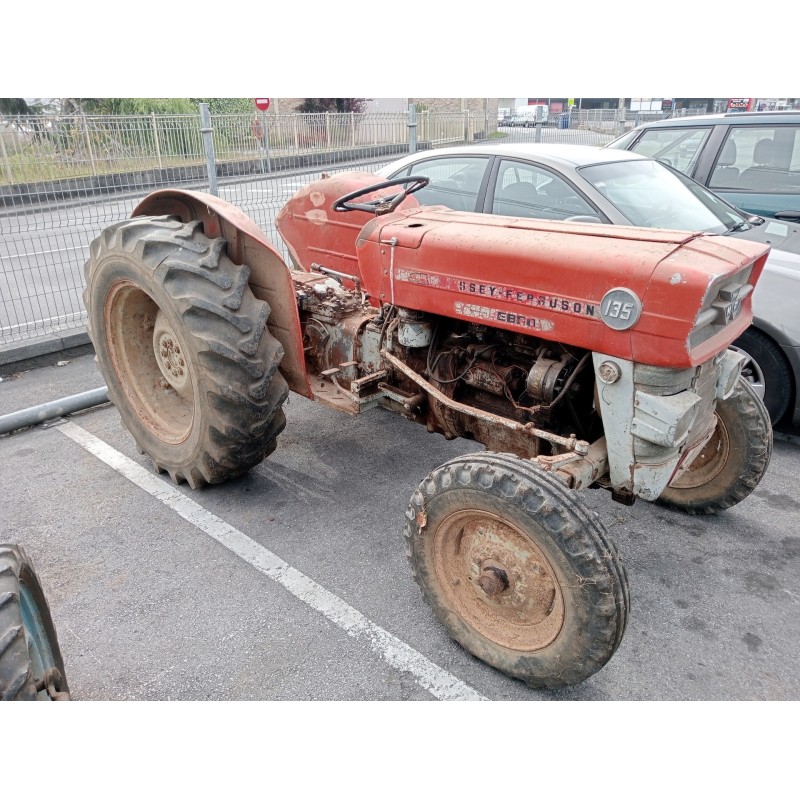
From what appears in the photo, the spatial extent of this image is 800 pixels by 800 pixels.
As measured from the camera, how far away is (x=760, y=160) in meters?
5.71

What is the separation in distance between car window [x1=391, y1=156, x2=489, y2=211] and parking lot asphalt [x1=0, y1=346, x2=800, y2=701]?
1815mm

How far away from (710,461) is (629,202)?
6.43 feet

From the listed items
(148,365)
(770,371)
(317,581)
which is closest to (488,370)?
(317,581)

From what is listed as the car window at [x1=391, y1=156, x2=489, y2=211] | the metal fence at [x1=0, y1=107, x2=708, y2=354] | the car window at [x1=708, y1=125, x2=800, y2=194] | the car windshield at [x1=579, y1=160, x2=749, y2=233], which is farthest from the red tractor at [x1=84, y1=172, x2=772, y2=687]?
the car window at [x1=708, y1=125, x2=800, y2=194]

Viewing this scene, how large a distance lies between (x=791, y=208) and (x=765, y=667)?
172 inches

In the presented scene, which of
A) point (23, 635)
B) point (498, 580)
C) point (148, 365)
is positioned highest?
point (23, 635)

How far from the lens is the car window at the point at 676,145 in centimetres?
586

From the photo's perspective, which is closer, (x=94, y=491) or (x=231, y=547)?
(x=231, y=547)

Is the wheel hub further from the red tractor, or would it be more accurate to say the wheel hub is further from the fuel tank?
the fuel tank

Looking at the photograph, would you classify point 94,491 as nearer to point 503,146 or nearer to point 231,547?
point 231,547

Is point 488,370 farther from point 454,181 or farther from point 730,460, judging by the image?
point 454,181

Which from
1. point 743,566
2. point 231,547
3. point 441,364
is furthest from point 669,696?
point 231,547

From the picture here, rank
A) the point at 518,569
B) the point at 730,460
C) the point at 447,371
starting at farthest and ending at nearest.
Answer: the point at 730,460
the point at 447,371
the point at 518,569

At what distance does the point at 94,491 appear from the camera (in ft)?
12.0
